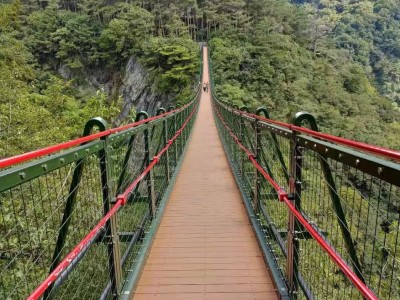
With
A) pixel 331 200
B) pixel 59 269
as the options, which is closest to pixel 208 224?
pixel 331 200

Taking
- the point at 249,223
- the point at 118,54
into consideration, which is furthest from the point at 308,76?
the point at 249,223

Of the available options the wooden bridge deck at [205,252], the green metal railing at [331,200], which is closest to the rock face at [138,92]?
the wooden bridge deck at [205,252]

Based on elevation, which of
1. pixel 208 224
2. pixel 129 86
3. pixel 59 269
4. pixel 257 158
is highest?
pixel 129 86

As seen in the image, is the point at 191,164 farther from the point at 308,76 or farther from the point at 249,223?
the point at 308,76

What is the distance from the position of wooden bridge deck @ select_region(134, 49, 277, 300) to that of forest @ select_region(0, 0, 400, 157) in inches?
512

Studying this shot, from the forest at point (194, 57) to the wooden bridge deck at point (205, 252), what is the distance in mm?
12994

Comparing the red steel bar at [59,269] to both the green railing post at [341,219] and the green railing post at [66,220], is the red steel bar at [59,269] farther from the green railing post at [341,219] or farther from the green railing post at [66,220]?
the green railing post at [341,219]

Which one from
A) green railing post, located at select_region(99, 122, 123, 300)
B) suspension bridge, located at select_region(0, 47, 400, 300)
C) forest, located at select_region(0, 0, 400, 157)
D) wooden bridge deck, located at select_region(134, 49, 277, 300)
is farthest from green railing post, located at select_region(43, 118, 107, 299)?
forest, located at select_region(0, 0, 400, 157)

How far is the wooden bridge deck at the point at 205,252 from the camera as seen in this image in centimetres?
261

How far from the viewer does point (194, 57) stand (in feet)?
102

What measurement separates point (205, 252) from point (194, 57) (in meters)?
29.1

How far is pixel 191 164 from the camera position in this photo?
24.4 feet

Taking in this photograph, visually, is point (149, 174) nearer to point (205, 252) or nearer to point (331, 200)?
point (205, 252)

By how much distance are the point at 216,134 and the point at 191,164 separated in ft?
16.6
